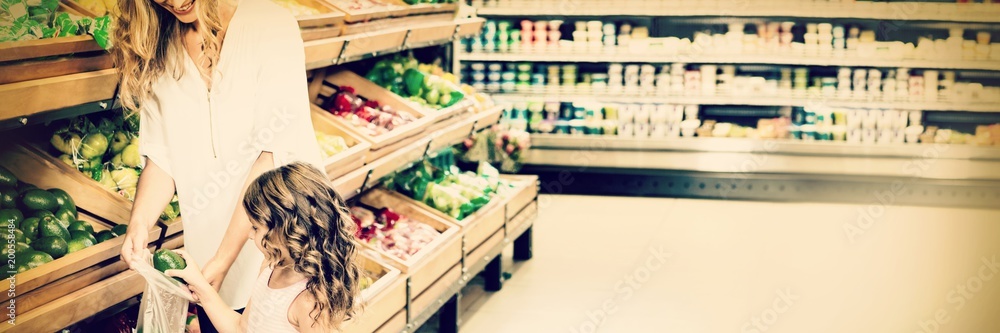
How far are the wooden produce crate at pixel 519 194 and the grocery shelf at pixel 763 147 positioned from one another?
169 centimetres

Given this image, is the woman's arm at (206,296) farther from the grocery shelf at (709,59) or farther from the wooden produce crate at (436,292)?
the grocery shelf at (709,59)

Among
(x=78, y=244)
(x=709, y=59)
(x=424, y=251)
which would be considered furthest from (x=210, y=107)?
(x=709, y=59)

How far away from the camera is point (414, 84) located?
467 cm

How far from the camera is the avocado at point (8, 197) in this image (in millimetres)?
2248

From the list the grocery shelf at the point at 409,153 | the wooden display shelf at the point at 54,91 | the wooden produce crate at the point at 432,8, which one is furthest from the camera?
the wooden produce crate at the point at 432,8

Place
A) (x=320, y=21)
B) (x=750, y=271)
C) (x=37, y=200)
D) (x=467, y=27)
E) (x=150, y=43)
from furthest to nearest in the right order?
1. (x=750, y=271)
2. (x=467, y=27)
3. (x=320, y=21)
4. (x=37, y=200)
5. (x=150, y=43)

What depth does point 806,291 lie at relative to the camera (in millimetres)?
4973

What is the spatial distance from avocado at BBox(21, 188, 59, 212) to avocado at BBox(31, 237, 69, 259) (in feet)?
0.32

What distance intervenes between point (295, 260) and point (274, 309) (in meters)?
0.14

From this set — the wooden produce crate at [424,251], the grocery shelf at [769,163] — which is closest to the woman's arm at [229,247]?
the wooden produce crate at [424,251]

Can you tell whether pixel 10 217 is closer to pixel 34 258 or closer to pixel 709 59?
pixel 34 258

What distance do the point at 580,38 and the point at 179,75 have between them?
5.34m

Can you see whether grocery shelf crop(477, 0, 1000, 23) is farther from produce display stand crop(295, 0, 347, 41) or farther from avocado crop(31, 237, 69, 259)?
avocado crop(31, 237, 69, 259)

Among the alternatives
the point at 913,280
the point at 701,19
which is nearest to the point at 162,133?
the point at 913,280
